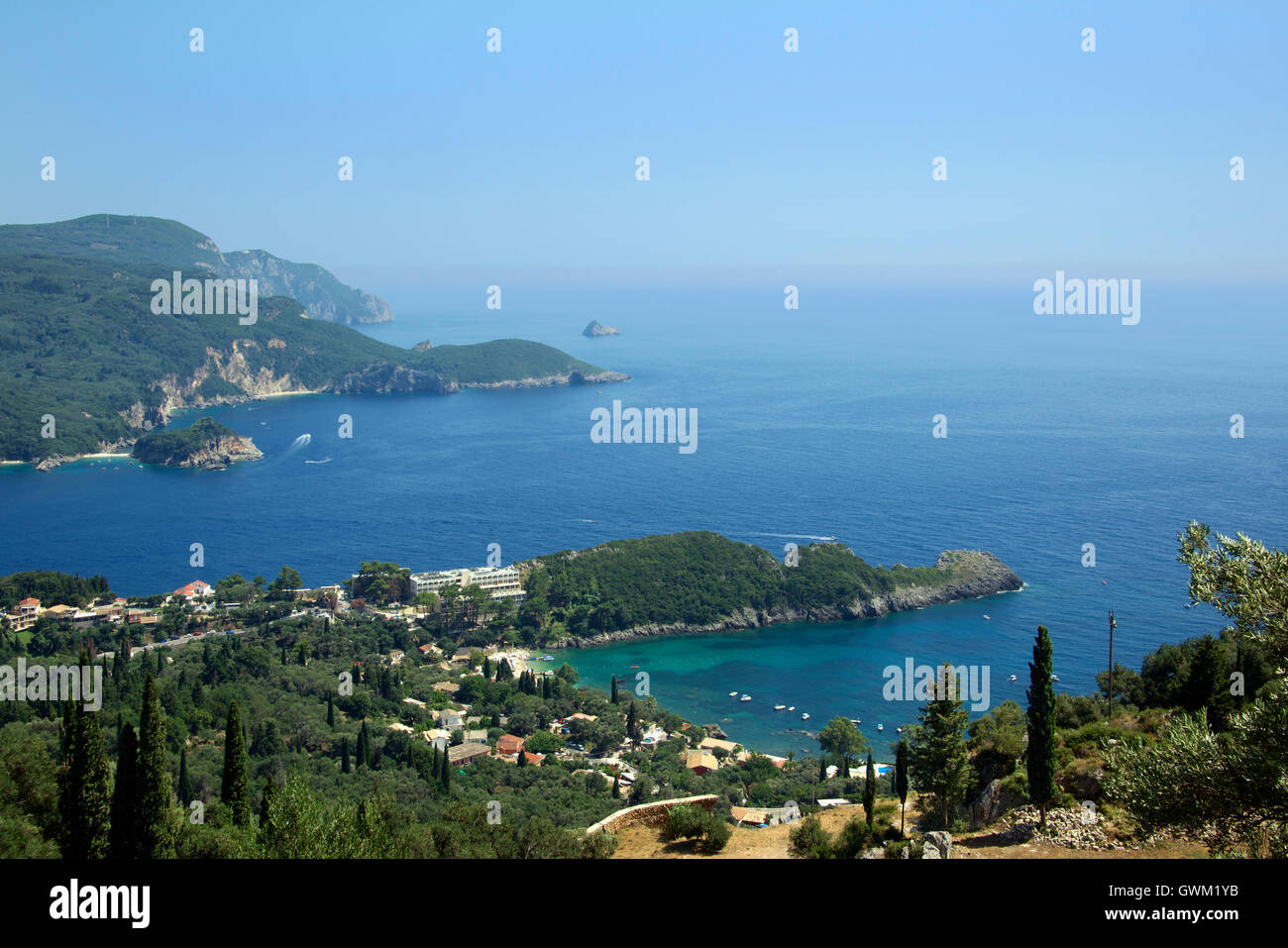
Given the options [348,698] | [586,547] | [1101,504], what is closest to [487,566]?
[586,547]

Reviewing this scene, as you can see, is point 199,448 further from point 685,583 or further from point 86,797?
point 86,797

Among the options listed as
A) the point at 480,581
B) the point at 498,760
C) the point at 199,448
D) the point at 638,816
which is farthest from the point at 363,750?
the point at 199,448

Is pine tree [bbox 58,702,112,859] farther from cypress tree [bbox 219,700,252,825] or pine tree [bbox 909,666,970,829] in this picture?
pine tree [bbox 909,666,970,829]

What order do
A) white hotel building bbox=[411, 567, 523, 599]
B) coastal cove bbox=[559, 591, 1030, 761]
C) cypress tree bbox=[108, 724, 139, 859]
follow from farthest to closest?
white hotel building bbox=[411, 567, 523, 599] < coastal cove bbox=[559, 591, 1030, 761] < cypress tree bbox=[108, 724, 139, 859]

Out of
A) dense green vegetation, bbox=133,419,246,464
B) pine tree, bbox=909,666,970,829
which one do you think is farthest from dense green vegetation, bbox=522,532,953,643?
dense green vegetation, bbox=133,419,246,464

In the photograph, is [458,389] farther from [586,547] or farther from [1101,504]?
[1101,504]

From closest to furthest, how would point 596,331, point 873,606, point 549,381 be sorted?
point 873,606
point 549,381
point 596,331
